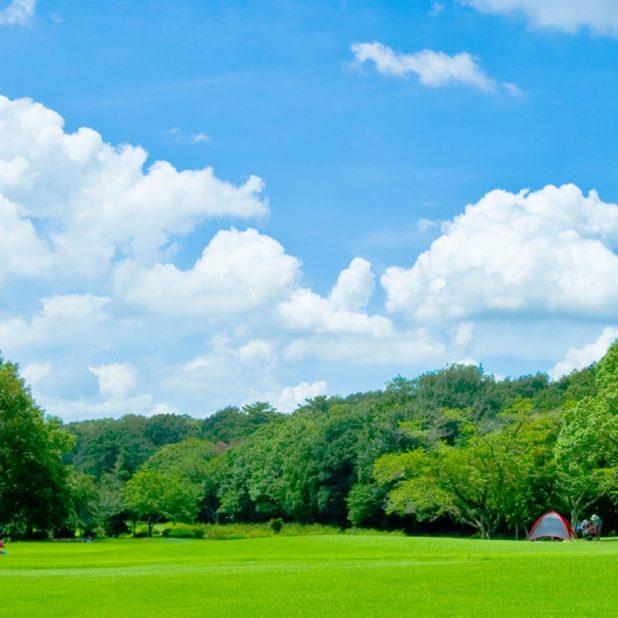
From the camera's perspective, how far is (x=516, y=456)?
69375 millimetres

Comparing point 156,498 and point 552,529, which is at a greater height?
point 156,498

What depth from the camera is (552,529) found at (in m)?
62.1

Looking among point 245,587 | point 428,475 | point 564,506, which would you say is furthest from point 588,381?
point 245,587

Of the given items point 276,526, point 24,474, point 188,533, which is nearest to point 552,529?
point 276,526

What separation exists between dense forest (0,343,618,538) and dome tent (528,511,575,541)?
379cm

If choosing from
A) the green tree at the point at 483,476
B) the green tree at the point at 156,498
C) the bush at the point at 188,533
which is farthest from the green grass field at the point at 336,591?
the green tree at the point at 156,498

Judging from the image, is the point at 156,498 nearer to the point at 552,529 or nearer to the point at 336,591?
the point at 552,529

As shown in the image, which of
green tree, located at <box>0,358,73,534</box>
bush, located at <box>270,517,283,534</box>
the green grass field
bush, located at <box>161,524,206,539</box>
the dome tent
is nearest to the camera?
the green grass field

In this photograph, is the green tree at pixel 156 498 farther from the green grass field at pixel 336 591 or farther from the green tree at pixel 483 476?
the green grass field at pixel 336 591

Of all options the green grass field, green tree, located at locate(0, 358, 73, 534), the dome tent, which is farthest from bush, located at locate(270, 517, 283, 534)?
the green grass field

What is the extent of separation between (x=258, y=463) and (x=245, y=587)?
8777 centimetres

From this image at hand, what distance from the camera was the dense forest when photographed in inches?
2702

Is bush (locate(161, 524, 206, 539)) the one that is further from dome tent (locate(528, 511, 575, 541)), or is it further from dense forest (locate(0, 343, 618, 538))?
dome tent (locate(528, 511, 575, 541))

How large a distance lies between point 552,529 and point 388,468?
1616 centimetres
